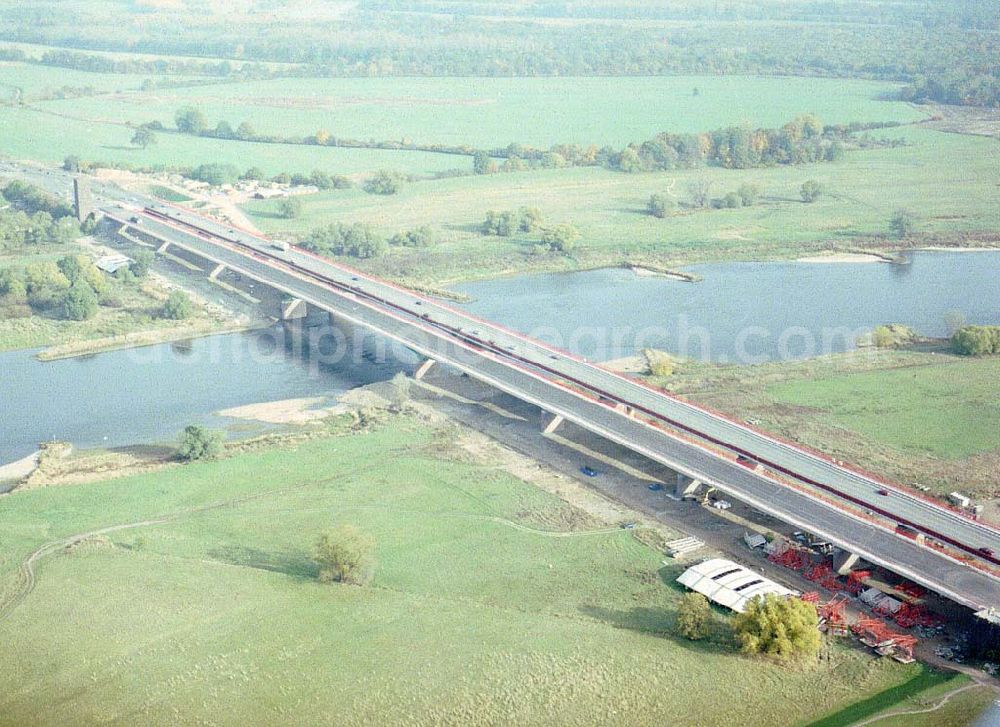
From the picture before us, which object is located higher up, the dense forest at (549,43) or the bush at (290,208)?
the dense forest at (549,43)

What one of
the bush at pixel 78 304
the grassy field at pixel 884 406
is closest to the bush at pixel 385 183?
the bush at pixel 78 304

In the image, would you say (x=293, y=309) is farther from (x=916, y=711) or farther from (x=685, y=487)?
(x=916, y=711)

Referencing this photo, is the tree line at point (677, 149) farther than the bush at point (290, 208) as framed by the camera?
Yes

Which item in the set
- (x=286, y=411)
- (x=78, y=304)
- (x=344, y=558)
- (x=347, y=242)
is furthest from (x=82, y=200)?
(x=344, y=558)

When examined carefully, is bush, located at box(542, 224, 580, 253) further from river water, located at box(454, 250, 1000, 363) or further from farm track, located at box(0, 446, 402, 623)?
farm track, located at box(0, 446, 402, 623)

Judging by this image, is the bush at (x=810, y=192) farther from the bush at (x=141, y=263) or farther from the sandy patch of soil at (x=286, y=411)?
the sandy patch of soil at (x=286, y=411)

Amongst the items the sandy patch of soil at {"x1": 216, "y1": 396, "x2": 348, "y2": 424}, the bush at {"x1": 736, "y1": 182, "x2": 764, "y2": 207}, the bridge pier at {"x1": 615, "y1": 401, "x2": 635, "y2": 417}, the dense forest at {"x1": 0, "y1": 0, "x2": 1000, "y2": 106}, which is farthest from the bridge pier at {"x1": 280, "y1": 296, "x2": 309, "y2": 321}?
the dense forest at {"x1": 0, "y1": 0, "x2": 1000, "y2": 106}

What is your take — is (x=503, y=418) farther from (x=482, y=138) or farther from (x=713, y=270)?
(x=482, y=138)
